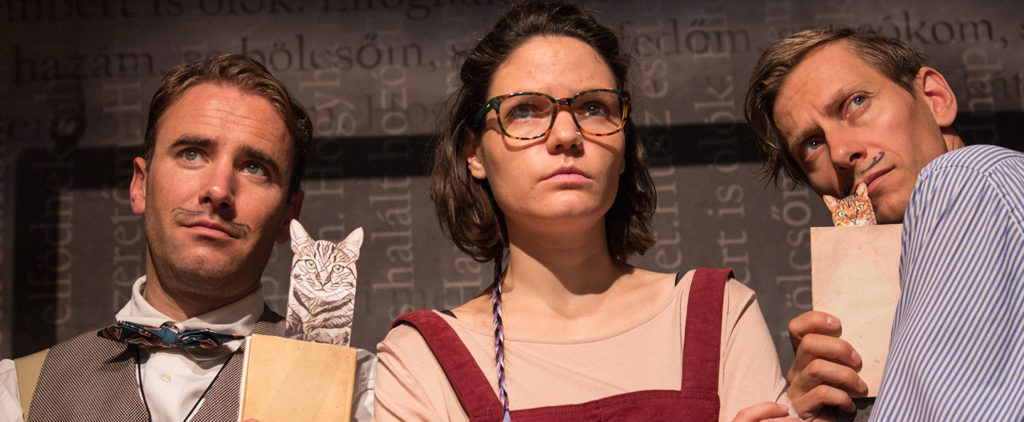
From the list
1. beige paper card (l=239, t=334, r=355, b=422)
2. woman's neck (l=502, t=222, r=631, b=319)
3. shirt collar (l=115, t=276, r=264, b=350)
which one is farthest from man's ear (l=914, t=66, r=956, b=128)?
shirt collar (l=115, t=276, r=264, b=350)

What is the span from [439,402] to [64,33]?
2631 millimetres

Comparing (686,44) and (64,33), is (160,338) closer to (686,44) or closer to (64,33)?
(64,33)

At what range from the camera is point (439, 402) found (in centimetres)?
206

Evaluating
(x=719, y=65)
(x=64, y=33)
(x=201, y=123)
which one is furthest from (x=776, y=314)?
(x=64, y=33)

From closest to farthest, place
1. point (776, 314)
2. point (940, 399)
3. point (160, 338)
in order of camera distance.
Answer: point (940, 399) < point (160, 338) < point (776, 314)

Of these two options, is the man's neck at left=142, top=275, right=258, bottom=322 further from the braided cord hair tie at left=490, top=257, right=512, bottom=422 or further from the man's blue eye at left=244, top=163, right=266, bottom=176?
the braided cord hair tie at left=490, top=257, right=512, bottom=422

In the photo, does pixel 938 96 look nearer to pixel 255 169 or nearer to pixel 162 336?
pixel 255 169

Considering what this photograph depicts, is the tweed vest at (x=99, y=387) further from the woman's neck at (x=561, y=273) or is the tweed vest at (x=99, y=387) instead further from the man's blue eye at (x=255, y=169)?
the woman's neck at (x=561, y=273)

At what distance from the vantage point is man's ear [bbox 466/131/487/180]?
2.43m

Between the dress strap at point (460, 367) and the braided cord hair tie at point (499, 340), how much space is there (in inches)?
0.6

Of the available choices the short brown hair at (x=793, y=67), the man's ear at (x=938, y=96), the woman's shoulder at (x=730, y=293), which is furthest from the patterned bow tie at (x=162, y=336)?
the man's ear at (x=938, y=96)

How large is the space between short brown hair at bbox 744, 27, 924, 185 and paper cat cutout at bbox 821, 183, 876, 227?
50 cm

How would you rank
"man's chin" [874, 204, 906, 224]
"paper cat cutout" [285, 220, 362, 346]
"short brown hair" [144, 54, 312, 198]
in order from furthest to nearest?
"short brown hair" [144, 54, 312, 198]
"man's chin" [874, 204, 906, 224]
"paper cat cutout" [285, 220, 362, 346]

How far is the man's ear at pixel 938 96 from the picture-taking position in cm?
249
